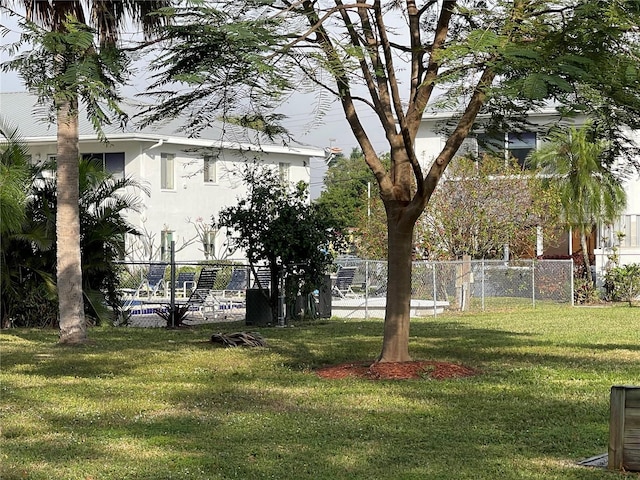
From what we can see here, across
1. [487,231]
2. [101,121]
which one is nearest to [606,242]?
[487,231]

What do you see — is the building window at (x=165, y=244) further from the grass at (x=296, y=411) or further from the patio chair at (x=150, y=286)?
the grass at (x=296, y=411)

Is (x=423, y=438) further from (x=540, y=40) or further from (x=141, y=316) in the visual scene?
(x=141, y=316)

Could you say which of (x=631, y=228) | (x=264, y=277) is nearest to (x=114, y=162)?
(x=264, y=277)

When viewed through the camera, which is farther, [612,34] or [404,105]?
[404,105]

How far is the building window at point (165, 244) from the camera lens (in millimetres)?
35334

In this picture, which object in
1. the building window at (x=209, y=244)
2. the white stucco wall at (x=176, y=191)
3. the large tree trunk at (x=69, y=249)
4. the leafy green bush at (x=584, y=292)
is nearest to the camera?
the large tree trunk at (x=69, y=249)

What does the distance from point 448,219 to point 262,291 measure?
29.2 feet

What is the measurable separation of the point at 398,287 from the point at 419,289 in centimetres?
1414

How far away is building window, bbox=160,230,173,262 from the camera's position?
3533 centimetres

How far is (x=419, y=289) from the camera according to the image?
1108 inches

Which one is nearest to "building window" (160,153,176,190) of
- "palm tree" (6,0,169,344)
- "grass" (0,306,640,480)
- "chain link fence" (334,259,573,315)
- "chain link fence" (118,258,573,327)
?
"chain link fence" (118,258,573,327)

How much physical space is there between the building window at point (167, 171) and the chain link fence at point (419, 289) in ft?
17.1

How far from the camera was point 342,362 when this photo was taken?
1548 centimetres

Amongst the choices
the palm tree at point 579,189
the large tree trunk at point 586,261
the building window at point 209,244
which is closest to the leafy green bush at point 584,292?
the large tree trunk at point 586,261
